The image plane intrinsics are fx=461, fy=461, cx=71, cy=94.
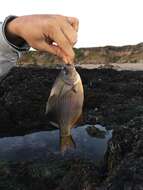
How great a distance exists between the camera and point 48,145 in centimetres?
1060

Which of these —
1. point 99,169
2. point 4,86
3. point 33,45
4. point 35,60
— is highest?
point 33,45

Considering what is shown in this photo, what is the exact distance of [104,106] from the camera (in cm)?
1438

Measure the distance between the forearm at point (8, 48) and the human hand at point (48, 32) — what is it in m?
0.04

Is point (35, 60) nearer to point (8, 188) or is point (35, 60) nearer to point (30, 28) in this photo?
point (8, 188)

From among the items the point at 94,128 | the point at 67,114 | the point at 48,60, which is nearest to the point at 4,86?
the point at 94,128

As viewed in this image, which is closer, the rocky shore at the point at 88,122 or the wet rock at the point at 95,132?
the rocky shore at the point at 88,122

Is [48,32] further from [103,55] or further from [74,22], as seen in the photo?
[103,55]

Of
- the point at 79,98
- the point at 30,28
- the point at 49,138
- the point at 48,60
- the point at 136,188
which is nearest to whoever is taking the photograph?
the point at 30,28

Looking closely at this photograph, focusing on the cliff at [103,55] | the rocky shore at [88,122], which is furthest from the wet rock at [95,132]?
the cliff at [103,55]

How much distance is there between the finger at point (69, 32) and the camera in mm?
3211

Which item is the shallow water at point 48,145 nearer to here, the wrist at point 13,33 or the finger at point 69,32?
the wrist at point 13,33

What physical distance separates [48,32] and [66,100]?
32.6 inches

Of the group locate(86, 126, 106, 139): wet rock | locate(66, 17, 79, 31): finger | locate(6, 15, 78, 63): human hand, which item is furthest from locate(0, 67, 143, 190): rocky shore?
locate(66, 17, 79, 31): finger

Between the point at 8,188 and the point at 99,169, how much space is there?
70.3 inches
